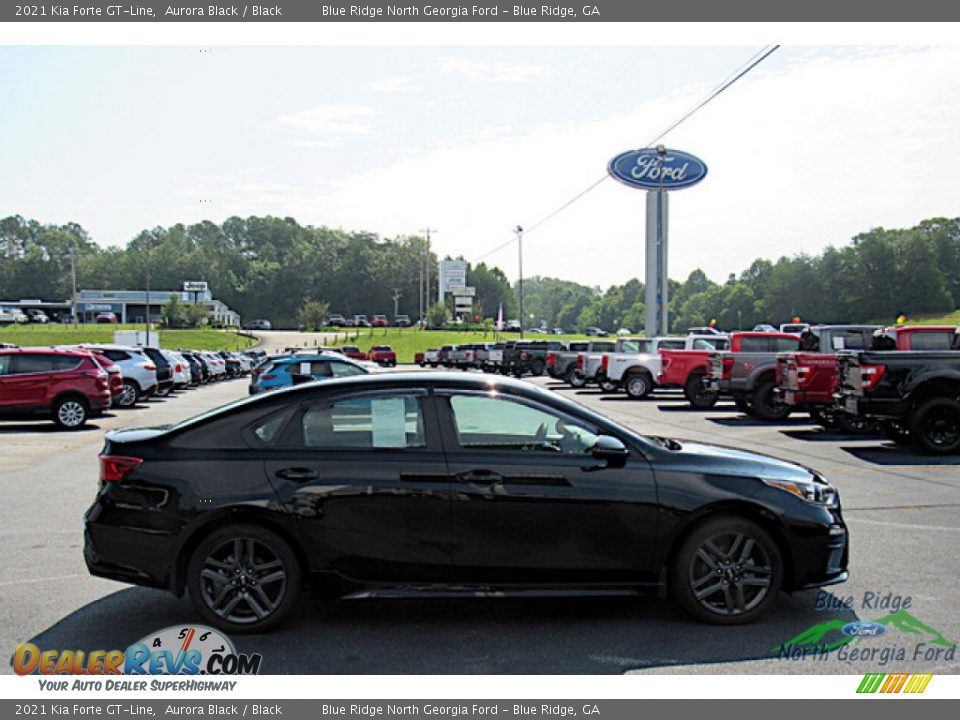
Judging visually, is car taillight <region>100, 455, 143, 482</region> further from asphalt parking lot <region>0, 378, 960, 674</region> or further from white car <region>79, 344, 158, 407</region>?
white car <region>79, 344, 158, 407</region>

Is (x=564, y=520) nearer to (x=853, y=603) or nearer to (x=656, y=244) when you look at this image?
(x=853, y=603)

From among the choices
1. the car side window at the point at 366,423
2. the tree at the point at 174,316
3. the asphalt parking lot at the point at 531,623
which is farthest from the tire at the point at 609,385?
the tree at the point at 174,316

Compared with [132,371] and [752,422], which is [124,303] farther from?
[752,422]

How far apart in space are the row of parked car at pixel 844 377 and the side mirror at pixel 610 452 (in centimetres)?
930

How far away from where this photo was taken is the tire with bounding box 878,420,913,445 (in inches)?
544

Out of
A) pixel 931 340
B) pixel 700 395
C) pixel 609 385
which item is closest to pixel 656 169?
pixel 609 385

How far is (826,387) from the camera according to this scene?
16328 millimetres

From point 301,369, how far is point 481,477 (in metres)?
14.7

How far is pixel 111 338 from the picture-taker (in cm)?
8231

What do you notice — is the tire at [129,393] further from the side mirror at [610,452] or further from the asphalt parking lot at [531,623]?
the side mirror at [610,452]

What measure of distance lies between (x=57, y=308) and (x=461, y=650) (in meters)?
159

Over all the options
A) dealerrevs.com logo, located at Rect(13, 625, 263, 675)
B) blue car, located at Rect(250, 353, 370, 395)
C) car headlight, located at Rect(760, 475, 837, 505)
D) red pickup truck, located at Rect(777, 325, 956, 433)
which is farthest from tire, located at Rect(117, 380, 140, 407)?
car headlight, located at Rect(760, 475, 837, 505)

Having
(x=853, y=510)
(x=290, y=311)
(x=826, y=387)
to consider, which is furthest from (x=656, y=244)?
(x=290, y=311)

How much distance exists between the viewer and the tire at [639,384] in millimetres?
27344
